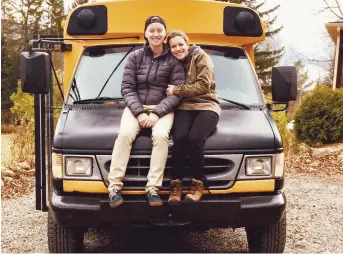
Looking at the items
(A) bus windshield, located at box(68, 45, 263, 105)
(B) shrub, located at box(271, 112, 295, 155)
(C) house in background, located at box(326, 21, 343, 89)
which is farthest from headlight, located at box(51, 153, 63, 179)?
(C) house in background, located at box(326, 21, 343, 89)

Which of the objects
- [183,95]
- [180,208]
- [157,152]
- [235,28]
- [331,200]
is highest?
[235,28]

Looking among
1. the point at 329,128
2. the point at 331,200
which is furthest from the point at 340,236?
the point at 329,128

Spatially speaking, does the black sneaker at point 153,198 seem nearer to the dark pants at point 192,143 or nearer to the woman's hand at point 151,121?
the dark pants at point 192,143

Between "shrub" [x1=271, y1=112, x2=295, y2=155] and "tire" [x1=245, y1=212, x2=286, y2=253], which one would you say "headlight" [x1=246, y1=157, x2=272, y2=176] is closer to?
"tire" [x1=245, y1=212, x2=286, y2=253]

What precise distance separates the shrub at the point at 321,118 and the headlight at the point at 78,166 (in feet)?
31.3

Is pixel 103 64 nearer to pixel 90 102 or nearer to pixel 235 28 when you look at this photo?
pixel 90 102

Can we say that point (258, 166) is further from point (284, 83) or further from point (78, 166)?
point (78, 166)

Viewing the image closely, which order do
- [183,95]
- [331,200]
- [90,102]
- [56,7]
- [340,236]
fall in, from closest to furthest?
1. [183,95]
2. [90,102]
3. [340,236]
4. [331,200]
5. [56,7]

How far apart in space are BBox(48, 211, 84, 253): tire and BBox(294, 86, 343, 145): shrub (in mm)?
9301

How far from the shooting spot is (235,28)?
5496 millimetres

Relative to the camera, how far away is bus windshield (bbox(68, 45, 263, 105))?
5.09 meters

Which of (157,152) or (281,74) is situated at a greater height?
(281,74)

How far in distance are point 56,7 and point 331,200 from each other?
29.4 metres

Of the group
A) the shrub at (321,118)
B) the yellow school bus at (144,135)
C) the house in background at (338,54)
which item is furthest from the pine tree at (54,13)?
the yellow school bus at (144,135)
